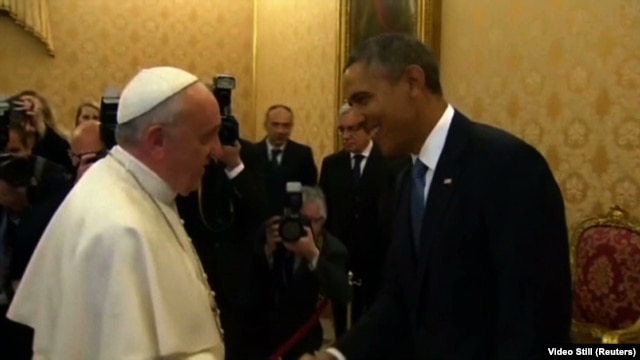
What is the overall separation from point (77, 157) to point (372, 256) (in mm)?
2151

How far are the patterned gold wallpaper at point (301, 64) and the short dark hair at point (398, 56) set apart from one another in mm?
5370

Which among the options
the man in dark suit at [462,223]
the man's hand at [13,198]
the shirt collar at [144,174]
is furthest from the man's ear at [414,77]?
the man's hand at [13,198]

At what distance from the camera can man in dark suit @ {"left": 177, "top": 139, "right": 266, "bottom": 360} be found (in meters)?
3.88

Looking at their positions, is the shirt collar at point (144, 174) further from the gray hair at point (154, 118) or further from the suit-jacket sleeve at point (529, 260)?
the suit-jacket sleeve at point (529, 260)

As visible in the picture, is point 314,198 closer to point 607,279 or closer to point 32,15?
point 607,279

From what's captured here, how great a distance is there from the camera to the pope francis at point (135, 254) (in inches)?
84.7

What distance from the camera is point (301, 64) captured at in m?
8.35

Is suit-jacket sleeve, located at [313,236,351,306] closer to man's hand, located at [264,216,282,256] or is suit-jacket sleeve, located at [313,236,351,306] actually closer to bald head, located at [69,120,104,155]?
man's hand, located at [264,216,282,256]

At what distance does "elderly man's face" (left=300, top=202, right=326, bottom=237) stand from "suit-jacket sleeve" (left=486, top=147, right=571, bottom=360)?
1993 mm

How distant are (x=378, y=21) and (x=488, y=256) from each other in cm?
504

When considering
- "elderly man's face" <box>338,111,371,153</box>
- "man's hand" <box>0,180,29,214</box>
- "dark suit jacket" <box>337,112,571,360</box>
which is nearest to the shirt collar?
"dark suit jacket" <box>337,112,571,360</box>

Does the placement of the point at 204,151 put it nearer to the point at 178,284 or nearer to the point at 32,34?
the point at 178,284

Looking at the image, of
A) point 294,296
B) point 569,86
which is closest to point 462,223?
point 294,296

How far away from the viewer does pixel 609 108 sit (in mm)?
4840
